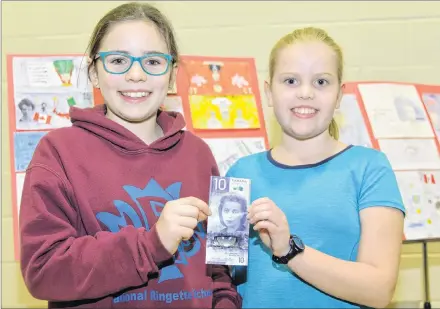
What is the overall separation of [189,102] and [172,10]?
70 centimetres

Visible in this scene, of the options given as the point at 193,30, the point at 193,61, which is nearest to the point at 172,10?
the point at 193,30

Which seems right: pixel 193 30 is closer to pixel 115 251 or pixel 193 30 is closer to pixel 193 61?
pixel 193 61

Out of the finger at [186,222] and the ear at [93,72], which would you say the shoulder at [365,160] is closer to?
the finger at [186,222]

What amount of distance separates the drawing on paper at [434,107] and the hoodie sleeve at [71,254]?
1435 millimetres

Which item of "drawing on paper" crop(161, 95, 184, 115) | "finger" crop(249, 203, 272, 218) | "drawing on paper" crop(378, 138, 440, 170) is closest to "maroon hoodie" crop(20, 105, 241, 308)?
"finger" crop(249, 203, 272, 218)

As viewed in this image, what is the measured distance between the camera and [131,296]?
149cm

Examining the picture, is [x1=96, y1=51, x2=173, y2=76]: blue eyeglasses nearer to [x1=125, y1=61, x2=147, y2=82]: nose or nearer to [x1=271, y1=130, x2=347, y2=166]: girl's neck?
[x1=125, y1=61, x2=147, y2=82]: nose

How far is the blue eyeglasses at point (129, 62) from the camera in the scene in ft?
5.17

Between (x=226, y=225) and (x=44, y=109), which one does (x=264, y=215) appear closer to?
(x=226, y=225)

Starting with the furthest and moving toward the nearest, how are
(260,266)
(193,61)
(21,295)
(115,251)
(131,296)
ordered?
(21,295), (193,61), (260,266), (131,296), (115,251)

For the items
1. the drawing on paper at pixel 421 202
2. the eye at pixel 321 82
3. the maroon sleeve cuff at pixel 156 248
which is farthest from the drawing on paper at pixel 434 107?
the maroon sleeve cuff at pixel 156 248

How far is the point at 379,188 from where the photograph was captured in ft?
5.02

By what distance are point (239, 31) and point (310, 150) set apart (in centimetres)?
120

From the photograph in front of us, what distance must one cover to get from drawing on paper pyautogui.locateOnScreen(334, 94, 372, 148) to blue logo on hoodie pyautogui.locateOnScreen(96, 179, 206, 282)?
944 mm
